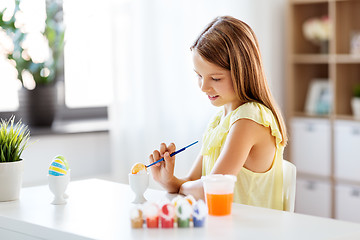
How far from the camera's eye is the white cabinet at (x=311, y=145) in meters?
3.97

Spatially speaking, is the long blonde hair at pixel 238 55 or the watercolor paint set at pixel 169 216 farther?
the long blonde hair at pixel 238 55

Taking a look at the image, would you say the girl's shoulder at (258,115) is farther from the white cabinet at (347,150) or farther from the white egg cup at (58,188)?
the white cabinet at (347,150)

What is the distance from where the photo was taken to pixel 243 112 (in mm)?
1859

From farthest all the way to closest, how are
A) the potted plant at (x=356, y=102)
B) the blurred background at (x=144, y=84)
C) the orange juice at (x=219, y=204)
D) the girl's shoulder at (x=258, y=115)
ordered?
the potted plant at (x=356, y=102) → the blurred background at (x=144, y=84) → the girl's shoulder at (x=258, y=115) → the orange juice at (x=219, y=204)

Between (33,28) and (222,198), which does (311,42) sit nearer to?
(33,28)

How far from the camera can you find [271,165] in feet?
6.25

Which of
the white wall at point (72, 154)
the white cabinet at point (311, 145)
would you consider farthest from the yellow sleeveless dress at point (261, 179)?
the white cabinet at point (311, 145)

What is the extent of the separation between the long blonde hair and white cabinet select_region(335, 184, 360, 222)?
204 centimetres

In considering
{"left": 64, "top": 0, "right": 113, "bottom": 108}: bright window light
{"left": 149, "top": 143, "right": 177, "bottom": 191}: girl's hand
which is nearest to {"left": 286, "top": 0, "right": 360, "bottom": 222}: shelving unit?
{"left": 64, "top": 0, "right": 113, "bottom": 108}: bright window light

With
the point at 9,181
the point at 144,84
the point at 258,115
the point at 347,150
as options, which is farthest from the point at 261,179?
the point at 347,150

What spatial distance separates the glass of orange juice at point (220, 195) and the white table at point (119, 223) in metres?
0.03

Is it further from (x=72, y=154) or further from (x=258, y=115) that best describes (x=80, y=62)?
(x=258, y=115)

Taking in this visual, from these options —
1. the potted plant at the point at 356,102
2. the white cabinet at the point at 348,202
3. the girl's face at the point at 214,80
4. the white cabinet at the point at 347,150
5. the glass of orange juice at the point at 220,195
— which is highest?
the girl's face at the point at 214,80

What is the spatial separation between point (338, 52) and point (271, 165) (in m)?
2.31
